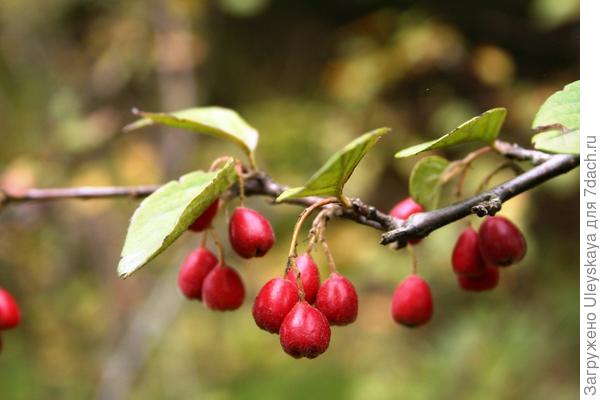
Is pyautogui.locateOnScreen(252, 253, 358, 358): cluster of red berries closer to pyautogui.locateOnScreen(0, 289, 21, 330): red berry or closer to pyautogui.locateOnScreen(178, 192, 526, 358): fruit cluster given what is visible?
pyautogui.locateOnScreen(178, 192, 526, 358): fruit cluster

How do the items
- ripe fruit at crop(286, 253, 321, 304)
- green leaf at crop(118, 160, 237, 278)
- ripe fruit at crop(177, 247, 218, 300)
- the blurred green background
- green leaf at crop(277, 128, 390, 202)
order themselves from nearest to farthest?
green leaf at crop(277, 128, 390, 202)
green leaf at crop(118, 160, 237, 278)
ripe fruit at crop(286, 253, 321, 304)
ripe fruit at crop(177, 247, 218, 300)
the blurred green background

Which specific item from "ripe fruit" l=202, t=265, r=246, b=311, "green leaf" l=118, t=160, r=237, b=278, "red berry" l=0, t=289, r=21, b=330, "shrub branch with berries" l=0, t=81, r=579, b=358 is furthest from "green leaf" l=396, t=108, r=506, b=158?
"red berry" l=0, t=289, r=21, b=330

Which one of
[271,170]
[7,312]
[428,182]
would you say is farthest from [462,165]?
[271,170]

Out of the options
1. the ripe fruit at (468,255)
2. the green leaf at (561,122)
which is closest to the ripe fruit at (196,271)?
the ripe fruit at (468,255)

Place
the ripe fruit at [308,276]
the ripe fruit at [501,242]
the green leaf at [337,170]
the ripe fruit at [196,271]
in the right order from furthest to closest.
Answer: the ripe fruit at [196,271] < the ripe fruit at [501,242] < the ripe fruit at [308,276] < the green leaf at [337,170]

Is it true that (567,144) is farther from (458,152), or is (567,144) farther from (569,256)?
(569,256)

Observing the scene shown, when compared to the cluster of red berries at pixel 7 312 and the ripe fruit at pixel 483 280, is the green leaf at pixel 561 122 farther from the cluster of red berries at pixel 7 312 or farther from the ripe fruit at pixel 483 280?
the cluster of red berries at pixel 7 312
